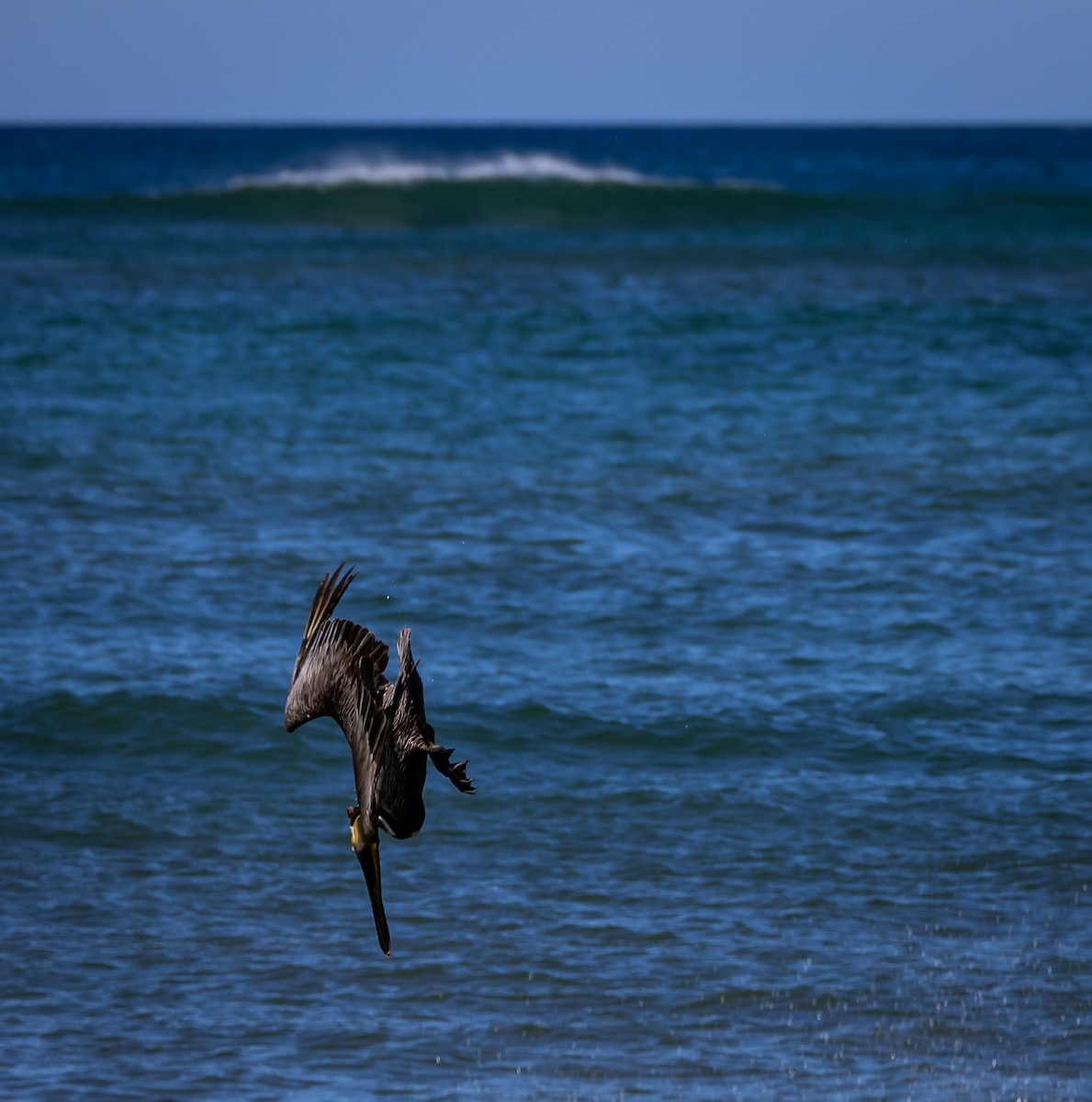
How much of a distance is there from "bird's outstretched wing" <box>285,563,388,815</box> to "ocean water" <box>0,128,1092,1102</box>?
1.93 m

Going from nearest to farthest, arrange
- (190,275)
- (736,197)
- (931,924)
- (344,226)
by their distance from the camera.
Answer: (931,924) < (190,275) < (344,226) < (736,197)

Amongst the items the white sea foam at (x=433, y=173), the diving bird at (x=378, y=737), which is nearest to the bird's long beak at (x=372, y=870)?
the diving bird at (x=378, y=737)

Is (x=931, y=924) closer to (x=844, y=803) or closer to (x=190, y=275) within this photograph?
(x=844, y=803)

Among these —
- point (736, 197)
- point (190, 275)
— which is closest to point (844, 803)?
point (190, 275)

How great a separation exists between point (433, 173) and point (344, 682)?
41.9m

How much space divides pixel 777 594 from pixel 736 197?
33317 mm

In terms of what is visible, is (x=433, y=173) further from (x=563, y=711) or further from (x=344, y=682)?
(x=344, y=682)

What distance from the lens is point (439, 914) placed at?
6.67m

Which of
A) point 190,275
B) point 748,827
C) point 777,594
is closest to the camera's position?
point 748,827

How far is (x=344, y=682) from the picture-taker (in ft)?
12.4

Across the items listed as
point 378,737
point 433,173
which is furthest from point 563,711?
point 433,173

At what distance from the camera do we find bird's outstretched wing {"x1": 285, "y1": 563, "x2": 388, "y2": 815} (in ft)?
11.9

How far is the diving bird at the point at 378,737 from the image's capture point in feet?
11.8

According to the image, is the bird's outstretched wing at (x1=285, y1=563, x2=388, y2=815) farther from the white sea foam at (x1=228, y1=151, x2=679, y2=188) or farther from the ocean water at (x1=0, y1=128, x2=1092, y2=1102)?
the white sea foam at (x1=228, y1=151, x2=679, y2=188)
